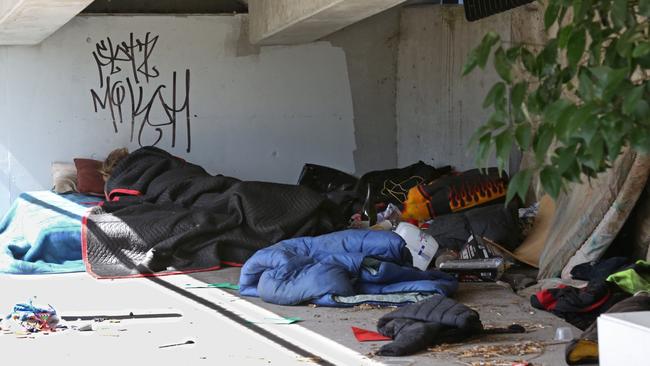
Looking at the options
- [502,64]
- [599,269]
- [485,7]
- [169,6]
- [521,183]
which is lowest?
[599,269]

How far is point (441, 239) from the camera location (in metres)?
7.75

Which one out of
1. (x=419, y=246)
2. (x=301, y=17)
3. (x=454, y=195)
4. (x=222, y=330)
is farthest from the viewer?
(x=454, y=195)

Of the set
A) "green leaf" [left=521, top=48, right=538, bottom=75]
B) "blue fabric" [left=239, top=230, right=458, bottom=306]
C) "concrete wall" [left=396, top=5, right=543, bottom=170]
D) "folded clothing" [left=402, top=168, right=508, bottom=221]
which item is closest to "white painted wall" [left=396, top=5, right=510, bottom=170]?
"concrete wall" [left=396, top=5, right=543, bottom=170]

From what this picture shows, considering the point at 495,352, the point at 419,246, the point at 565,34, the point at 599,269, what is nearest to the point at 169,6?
the point at 419,246

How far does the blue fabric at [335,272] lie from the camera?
20.1 ft

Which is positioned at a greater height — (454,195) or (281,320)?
(454,195)

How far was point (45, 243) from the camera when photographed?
7.67m

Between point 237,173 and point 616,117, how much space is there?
30.1 feet

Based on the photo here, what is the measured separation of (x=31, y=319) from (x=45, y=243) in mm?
2079

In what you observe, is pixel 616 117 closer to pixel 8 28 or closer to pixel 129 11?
pixel 8 28

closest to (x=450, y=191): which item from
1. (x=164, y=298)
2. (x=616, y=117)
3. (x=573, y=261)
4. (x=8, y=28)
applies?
(x=573, y=261)

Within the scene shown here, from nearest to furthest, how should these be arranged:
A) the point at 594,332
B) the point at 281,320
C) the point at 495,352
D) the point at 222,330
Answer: the point at 594,332 → the point at 495,352 → the point at 222,330 → the point at 281,320

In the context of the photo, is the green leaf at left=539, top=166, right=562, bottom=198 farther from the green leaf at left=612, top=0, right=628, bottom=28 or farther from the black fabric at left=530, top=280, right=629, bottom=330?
the black fabric at left=530, top=280, right=629, bottom=330

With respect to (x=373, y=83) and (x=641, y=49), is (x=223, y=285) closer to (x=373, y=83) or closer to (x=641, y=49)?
(x=373, y=83)
